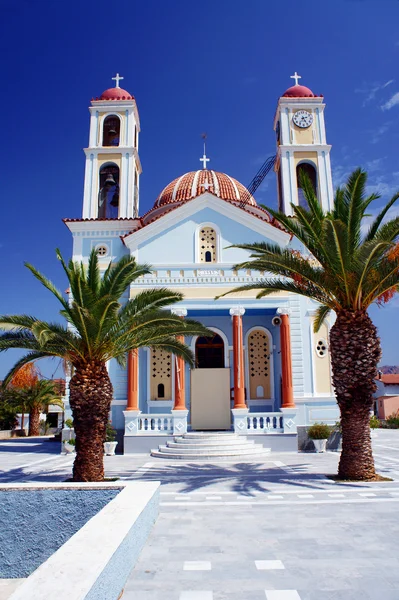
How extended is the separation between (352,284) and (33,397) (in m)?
26.7

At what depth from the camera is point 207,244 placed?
20.9 meters

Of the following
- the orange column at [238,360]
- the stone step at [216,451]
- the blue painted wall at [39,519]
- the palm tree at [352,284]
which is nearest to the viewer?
the blue painted wall at [39,519]

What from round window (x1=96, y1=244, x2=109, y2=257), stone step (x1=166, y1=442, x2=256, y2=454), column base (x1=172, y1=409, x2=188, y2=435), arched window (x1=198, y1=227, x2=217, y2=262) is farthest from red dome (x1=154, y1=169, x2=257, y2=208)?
stone step (x1=166, y1=442, x2=256, y2=454)

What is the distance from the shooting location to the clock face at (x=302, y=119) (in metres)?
24.0

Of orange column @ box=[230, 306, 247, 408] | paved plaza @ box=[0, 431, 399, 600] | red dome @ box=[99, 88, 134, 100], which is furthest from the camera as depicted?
red dome @ box=[99, 88, 134, 100]

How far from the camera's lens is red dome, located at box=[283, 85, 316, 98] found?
24397mm

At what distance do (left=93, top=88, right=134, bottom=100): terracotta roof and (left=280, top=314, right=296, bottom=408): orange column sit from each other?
13.6 m

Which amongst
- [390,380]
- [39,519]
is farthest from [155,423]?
[390,380]

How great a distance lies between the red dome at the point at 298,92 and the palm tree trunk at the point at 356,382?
16.2 m

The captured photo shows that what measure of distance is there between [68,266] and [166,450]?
7.99m

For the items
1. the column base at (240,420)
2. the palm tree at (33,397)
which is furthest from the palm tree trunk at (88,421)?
the palm tree at (33,397)

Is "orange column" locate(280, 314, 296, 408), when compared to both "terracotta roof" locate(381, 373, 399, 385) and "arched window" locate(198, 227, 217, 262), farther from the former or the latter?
"terracotta roof" locate(381, 373, 399, 385)

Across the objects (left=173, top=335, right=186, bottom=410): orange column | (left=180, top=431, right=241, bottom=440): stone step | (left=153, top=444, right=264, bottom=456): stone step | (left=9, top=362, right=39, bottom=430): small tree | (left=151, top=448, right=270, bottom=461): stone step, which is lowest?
(left=151, top=448, right=270, bottom=461): stone step

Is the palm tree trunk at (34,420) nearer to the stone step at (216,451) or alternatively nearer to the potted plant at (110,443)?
the potted plant at (110,443)
